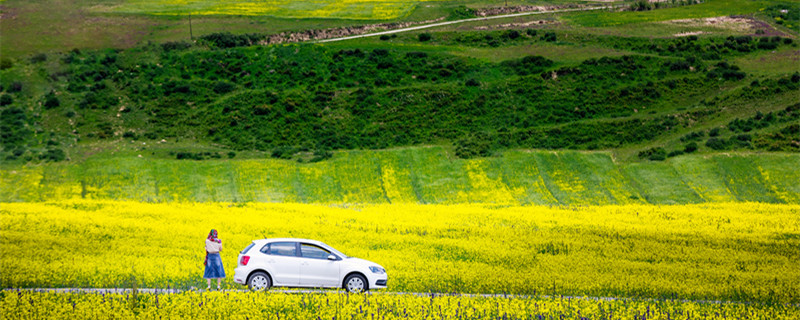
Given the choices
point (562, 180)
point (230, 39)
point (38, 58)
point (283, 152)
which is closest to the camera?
point (562, 180)

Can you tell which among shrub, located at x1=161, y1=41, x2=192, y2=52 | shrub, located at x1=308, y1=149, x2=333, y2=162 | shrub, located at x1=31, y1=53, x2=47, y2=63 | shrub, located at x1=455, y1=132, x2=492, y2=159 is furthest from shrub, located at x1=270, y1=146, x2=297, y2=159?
shrub, located at x1=31, y1=53, x2=47, y2=63

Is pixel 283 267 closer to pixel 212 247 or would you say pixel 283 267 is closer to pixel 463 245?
pixel 212 247

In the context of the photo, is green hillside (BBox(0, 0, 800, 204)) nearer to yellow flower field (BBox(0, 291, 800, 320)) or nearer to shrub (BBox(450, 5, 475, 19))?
shrub (BBox(450, 5, 475, 19))

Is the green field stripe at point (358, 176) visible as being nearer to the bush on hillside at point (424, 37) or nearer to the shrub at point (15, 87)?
the bush on hillside at point (424, 37)

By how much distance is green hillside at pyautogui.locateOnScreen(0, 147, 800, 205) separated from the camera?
2509 inches

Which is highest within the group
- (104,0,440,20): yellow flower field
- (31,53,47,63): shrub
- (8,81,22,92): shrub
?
(104,0,440,20): yellow flower field

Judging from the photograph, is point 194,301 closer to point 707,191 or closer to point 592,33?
point 707,191

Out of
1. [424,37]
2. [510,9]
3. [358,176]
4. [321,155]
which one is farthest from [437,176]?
[510,9]

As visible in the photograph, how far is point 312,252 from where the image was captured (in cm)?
2720

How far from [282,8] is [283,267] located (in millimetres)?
100239

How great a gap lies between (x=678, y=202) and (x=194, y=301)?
47.4m

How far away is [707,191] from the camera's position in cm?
6391

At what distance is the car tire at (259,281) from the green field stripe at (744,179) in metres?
47.6

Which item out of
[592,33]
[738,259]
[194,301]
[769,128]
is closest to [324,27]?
[592,33]
